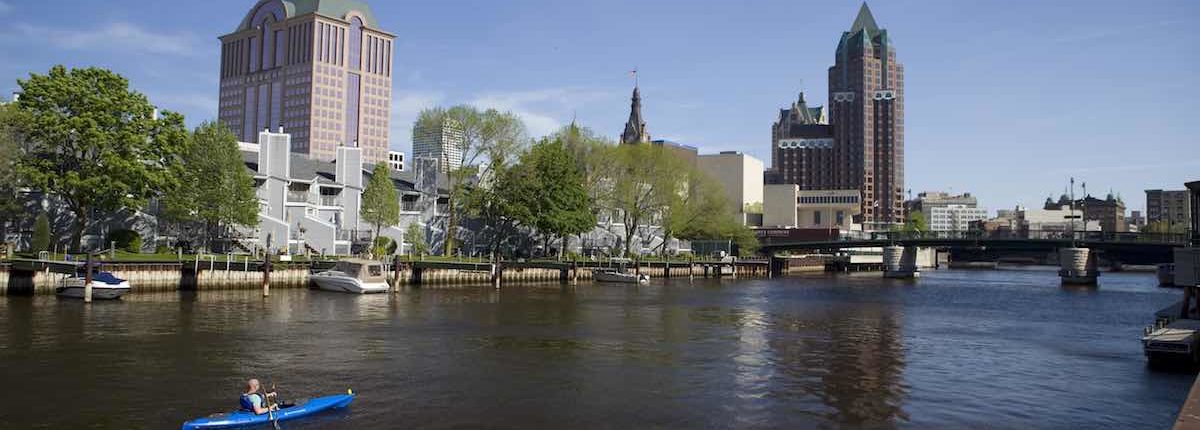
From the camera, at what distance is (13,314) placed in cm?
5056

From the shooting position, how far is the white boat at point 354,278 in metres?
76.9

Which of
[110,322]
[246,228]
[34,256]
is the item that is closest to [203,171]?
[246,228]

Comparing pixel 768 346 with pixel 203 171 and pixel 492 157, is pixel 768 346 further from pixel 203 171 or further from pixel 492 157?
pixel 492 157

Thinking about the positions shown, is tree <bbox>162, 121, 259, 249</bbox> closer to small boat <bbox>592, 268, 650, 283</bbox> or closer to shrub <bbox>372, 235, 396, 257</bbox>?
shrub <bbox>372, 235, 396, 257</bbox>

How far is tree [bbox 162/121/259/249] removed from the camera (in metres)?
82.2

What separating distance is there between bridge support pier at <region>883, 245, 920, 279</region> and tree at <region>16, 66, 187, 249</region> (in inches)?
4952

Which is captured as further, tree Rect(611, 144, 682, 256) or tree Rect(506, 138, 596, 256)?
tree Rect(611, 144, 682, 256)

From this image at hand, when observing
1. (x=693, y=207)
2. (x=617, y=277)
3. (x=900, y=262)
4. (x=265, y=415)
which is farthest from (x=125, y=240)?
(x=900, y=262)

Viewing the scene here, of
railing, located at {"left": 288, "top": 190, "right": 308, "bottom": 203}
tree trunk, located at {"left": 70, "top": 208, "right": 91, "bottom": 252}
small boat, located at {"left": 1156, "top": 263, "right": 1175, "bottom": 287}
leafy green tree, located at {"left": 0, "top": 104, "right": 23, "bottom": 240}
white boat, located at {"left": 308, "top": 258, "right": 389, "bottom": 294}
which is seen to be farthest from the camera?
small boat, located at {"left": 1156, "top": 263, "right": 1175, "bottom": 287}

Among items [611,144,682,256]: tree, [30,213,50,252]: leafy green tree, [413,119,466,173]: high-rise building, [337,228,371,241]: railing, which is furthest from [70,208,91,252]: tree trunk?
[611,144,682,256]: tree

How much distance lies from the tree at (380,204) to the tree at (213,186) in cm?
1480

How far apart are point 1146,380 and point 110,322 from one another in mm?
51901

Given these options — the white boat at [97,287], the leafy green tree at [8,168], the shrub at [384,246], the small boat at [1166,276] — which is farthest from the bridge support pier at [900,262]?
the leafy green tree at [8,168]

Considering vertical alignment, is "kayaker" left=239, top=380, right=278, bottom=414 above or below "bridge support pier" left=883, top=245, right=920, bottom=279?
below
